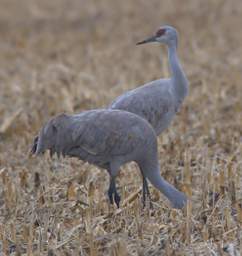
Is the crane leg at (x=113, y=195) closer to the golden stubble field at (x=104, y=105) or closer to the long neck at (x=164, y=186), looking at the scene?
the golden stubble field at (x=104, y=105)

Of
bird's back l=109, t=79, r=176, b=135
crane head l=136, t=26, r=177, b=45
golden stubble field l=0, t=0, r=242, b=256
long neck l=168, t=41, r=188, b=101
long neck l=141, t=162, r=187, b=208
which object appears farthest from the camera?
crane head l=136, t=26, r=177, b=45

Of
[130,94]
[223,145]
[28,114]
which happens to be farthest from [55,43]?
Result: [130,94]

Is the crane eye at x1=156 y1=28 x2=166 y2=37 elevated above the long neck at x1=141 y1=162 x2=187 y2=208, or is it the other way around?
the crane eye at x1=156 y1=28 x2=166 y2=37

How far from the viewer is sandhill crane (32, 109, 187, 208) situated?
15.1 ft

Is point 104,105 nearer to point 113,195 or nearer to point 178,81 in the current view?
point 178,81

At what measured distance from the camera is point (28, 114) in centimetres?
741

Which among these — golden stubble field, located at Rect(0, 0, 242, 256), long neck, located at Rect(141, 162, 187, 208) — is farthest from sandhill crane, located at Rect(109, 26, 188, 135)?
long neck, located at Rect(141, 162, 187, 208)

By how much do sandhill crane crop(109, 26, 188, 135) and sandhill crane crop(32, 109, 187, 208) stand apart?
1.51ft

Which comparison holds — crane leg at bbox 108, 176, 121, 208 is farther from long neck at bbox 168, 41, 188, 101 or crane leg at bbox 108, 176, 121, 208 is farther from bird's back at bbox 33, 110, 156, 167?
long neck at bbox 168, 41, 188, 101

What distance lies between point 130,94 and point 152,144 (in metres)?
0.63

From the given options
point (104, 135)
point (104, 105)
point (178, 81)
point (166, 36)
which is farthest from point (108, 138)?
point (104, 105)

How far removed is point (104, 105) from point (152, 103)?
2407mm

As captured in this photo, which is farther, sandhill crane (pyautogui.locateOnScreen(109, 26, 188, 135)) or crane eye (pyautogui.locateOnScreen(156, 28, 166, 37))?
crane eye (pyautogui.locateOnScreen(156, 28, 166, 37))

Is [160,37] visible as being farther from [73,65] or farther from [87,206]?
[73,65]
